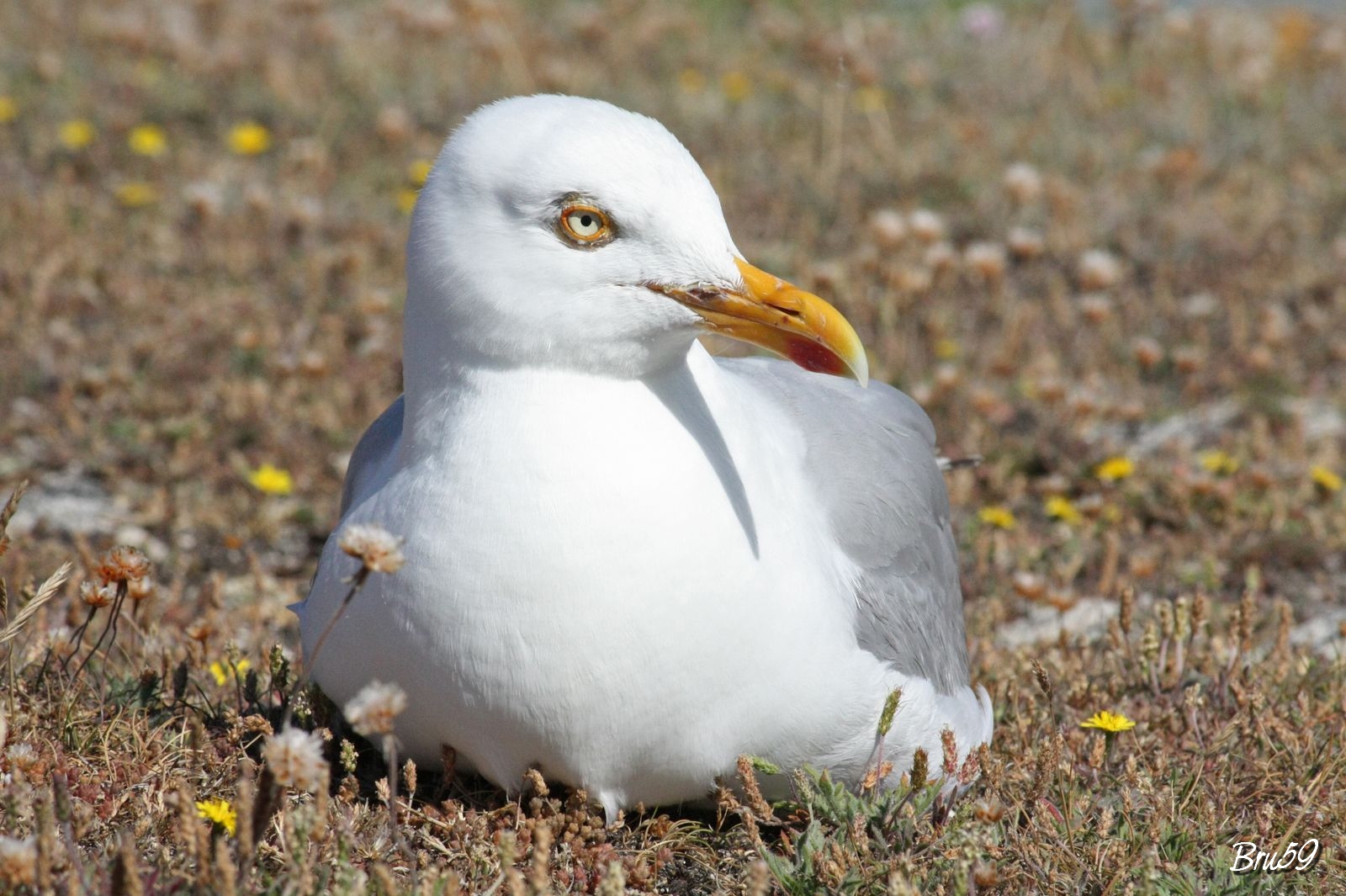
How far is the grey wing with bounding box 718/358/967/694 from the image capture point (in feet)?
11.1

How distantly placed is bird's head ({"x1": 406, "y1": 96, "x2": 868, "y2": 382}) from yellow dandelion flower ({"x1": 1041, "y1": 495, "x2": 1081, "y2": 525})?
96.3 inches

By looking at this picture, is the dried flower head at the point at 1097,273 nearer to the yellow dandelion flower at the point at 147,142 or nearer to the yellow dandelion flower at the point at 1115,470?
the yellow dandelion flower at the point at 1115,470

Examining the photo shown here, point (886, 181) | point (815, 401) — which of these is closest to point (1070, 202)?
point (886, 181)

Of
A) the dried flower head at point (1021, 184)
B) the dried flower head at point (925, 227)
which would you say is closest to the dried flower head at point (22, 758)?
the dried flower head at point (925, 227)

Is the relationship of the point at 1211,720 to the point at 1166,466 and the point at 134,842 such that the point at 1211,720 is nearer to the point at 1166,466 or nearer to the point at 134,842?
the point at 1166,466

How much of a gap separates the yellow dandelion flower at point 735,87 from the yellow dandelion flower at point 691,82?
0.12 meters

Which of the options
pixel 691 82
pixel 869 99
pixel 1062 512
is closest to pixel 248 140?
pixel 691 82

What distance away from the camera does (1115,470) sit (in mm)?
5273

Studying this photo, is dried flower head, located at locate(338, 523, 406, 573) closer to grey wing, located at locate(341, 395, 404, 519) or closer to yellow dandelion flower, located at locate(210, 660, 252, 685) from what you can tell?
grey wing, located at locate(341, 395, 404, 519)

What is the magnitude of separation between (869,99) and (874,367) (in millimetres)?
2567

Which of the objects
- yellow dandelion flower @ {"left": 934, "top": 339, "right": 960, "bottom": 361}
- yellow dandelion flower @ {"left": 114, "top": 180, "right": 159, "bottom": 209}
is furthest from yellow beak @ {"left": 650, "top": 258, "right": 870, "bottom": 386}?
yellow dandelion flower @ {"left": 114, "top": 180, "right": 159, "bottom": 209}

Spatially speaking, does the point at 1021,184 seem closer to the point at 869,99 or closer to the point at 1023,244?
the point at 1023,244

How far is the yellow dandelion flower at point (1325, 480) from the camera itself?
17.0ft

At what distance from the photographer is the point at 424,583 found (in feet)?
9.34
